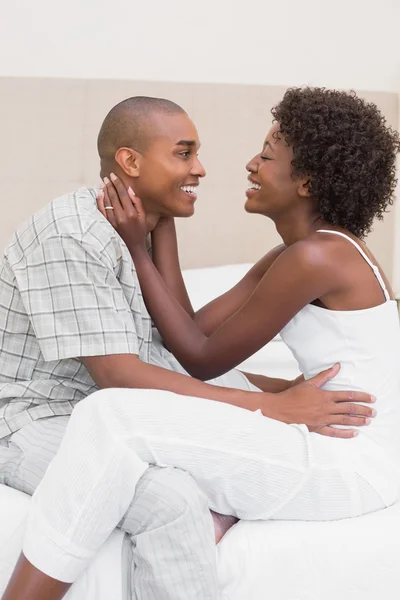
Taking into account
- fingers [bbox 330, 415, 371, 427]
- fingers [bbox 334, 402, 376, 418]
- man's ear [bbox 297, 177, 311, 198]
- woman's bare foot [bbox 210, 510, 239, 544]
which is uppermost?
man's ear [bbox 297, 177, 311, 198]

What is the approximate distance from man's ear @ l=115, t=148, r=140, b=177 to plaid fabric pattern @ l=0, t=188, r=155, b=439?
171 mm

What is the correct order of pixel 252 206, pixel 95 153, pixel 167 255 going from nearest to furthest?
1. pixel 252 206
2. pixel 167 255
3. pixel 95 153

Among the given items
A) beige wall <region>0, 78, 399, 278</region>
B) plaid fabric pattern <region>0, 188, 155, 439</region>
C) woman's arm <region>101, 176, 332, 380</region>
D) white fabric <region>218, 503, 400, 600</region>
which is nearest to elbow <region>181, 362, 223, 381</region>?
woman's arm <region>101, 176, 332, 380</region>

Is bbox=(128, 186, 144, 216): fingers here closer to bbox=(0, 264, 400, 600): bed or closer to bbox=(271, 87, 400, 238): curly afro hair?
bbox=(271, 87, 400, 238): curly afro hair

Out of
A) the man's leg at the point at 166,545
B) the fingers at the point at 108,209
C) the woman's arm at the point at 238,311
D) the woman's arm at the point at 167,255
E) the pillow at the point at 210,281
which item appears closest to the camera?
the man's leg at the point at 166,545

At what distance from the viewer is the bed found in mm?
1295

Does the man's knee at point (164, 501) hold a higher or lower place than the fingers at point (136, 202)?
lower

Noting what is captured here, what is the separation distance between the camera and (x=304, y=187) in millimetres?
1740

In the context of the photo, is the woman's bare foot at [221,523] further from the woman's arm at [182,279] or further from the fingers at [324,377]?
the woman's arm at [182,279]

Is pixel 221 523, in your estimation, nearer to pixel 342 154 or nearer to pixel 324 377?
pixel 324 377

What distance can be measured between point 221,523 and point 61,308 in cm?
48

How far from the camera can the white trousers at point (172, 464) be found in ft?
4.03

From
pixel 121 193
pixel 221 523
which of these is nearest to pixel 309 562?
pixel 221 523

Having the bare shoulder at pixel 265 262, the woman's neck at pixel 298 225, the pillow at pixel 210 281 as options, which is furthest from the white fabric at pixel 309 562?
the pillow at pixel 210 281
